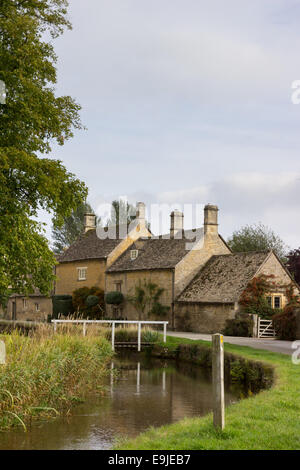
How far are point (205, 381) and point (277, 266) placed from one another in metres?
19.8

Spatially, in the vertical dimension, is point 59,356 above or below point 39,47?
below

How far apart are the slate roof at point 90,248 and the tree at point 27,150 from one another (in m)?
27.2

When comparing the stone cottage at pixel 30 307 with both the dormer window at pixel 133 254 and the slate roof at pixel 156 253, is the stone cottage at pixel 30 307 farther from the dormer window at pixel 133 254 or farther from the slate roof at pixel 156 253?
the dormer window at pixel 133 254

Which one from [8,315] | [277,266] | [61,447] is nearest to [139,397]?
[61,447]

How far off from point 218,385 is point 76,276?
40161 mm

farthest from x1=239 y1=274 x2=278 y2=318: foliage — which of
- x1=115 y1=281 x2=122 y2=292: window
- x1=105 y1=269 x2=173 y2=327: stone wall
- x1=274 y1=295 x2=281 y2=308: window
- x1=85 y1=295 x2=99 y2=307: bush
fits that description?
x1=85 y1=295 x2=99 y2=307: bush

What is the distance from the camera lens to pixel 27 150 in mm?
18844

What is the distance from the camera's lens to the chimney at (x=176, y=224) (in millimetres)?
44688

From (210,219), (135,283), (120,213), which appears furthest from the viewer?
(120,213)

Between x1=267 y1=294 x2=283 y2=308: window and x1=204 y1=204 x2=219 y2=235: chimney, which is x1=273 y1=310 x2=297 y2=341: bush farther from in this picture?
x1=204 y1=204 x2=219 y2=235: chimney

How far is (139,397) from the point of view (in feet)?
52.1

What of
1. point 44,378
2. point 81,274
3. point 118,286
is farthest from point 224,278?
point 44,378

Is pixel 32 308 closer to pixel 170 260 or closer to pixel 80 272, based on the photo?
pixel 80 272
